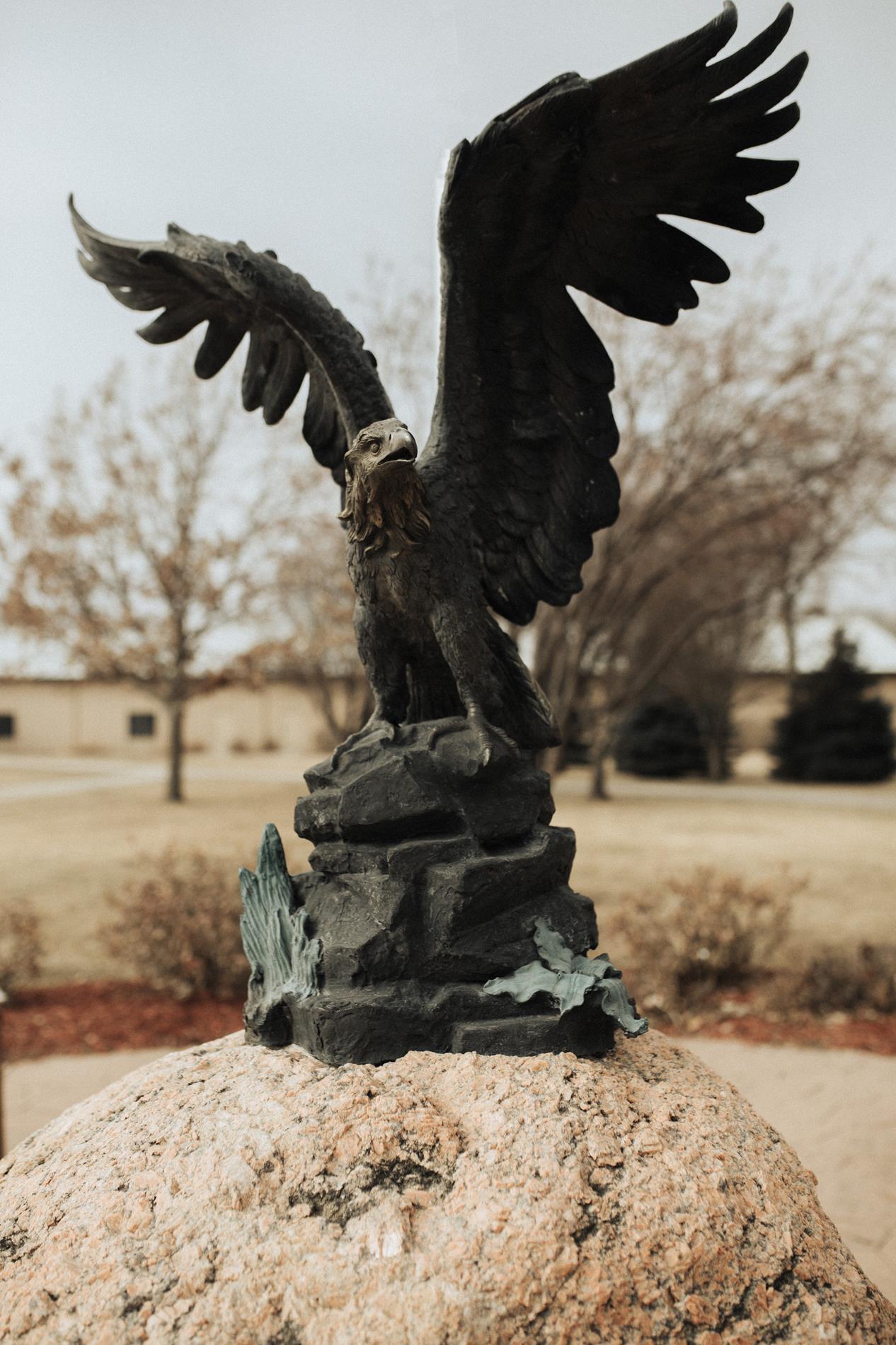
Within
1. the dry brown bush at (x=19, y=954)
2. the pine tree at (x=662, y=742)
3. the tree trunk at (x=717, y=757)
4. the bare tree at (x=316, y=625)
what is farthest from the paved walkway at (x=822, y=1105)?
the pine tree at (x=662, y=742)

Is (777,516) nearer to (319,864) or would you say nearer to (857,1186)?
(857,1186)

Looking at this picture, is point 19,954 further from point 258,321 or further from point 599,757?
point 599,757

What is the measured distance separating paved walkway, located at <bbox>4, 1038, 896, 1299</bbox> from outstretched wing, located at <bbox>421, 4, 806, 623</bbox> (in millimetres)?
2818

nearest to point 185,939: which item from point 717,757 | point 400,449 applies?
point 400,449

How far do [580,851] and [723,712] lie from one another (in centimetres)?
1083

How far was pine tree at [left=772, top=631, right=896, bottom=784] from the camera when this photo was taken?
68.0 feet

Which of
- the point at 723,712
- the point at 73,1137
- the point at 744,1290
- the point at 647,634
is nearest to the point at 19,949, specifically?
the point at 73,1137

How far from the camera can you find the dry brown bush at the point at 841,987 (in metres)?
6.25

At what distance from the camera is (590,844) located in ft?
39.0

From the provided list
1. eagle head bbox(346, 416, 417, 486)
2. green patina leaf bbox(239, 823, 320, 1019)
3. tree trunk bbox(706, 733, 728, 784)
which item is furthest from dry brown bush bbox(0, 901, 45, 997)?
tree trunk bbox(706, 733, 728, 784)

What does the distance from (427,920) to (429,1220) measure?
67cm

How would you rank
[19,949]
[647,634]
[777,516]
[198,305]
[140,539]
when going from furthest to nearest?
1. [647,634]
2. [140,539]
3. [777,516]
4. [19,949]
5. [198,305]

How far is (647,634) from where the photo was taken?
599 inches

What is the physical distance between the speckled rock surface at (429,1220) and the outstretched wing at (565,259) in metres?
1.33
